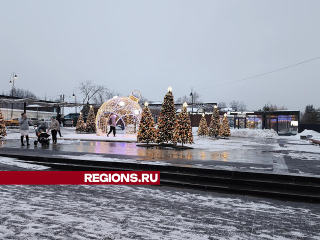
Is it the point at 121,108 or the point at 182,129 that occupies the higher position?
the point at 121,108

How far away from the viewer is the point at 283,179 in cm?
657

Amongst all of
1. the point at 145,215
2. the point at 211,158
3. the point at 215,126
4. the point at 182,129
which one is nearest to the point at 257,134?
the point at 215,126

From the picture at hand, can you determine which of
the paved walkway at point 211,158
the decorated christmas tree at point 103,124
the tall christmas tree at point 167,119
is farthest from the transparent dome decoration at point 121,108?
the paved walkway at point 211,158

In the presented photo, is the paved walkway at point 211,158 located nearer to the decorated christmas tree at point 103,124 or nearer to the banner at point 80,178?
the banner at point 80,178

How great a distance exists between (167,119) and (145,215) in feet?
31.7

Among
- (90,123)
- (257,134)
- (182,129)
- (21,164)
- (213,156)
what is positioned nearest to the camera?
(21,164)

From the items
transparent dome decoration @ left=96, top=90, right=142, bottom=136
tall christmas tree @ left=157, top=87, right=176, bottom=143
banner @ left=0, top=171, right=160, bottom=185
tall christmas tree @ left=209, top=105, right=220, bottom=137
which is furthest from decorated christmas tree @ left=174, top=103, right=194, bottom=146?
tall christmas tree @ left=209, top=105, right=220, bottom=137

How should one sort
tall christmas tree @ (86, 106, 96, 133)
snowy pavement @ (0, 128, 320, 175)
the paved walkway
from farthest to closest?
1. tall christmas tree @ (86, 106, 96, 133)
2. snowy pavement @ (0, 128, 320, 175)
3. the paved walkway

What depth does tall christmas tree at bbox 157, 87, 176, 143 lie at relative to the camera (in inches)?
549

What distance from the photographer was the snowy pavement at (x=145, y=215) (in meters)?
3.75

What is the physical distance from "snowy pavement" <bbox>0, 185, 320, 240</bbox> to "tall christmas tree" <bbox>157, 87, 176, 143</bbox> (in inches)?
313

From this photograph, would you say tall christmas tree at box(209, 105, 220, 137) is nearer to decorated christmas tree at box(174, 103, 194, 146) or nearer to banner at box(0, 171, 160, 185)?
decorated christmas tree at box(174, 103, 194, 146)

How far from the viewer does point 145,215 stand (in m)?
4.47

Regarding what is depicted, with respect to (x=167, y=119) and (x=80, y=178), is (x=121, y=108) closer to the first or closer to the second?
(x=167, y=119)
